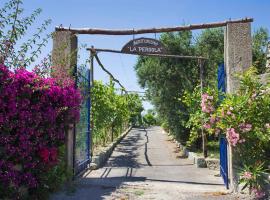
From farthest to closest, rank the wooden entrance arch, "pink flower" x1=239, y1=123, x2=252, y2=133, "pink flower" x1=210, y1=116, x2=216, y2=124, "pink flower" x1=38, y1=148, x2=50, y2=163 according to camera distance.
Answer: the wooden entrance arch, "pink flower" x1=210, y1=116, x2=216, y2=124, "pink flower" x1=239, y1=123, x2=252, y2=133, "pink flower" x1=38, y1=148, x2=50, y2=163

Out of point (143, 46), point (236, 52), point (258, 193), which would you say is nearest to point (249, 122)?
point (258, 193)

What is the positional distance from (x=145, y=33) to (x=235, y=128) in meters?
3.71

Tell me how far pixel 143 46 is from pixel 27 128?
16.5 ft

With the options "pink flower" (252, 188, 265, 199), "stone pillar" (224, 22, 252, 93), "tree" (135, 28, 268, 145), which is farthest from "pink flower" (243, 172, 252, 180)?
"tree" (135, 28, 268, 145)

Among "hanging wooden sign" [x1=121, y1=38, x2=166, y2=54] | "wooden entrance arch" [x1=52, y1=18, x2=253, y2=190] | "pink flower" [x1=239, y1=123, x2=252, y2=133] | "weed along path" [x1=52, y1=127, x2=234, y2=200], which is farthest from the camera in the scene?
"hanging wooden sign" [x1=121, y1=38, x2=166, y2=54]

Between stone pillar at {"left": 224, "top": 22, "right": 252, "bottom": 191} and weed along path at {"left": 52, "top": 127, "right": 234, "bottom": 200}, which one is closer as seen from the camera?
weed along path at {"left": 52, "top": 127, "right": 234, "bottom": 200}

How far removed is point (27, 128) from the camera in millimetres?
5984

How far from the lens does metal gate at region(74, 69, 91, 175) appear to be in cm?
964

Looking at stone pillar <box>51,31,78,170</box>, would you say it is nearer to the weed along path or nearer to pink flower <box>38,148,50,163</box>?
the weed along path

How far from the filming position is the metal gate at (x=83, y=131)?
9.64 meters

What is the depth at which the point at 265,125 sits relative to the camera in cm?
709

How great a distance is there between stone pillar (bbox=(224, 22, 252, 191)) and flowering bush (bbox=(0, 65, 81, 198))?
140 inches

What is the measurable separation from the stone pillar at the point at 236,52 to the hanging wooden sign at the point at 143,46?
1.99m

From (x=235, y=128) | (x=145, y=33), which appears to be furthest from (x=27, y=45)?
(x=235, y=128)
